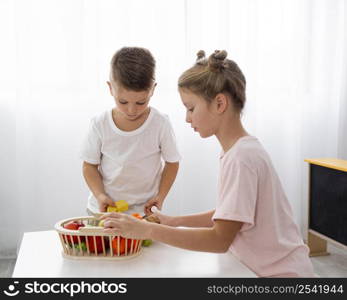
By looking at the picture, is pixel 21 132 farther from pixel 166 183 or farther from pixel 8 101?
pixel 166 183

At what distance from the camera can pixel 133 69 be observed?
5.74 ft

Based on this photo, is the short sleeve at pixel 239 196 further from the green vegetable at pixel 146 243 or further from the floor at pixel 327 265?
the floor at pixel 327 265

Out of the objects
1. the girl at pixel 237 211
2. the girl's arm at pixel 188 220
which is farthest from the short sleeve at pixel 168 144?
the girl at pixel 237 211

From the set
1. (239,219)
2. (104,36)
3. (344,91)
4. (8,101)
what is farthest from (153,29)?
(239,219)

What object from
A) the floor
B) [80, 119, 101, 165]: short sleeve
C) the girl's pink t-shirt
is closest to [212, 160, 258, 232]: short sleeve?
the girl's pink t-shirt

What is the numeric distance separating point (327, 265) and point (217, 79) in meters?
2.19

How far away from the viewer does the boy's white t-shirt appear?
1892 mm

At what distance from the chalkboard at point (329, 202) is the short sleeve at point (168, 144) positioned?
4.57 feet

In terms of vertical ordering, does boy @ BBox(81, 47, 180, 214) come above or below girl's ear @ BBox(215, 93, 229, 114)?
below

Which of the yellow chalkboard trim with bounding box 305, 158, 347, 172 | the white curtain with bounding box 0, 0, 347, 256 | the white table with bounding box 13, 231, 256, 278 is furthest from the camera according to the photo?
the white curtain with bounding box 0, 0, 347, 256

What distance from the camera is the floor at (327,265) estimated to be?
304 cm

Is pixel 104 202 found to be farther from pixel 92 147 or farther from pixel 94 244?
pixel 94 244

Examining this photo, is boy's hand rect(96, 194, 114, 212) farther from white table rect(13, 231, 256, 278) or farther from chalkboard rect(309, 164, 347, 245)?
chalkboard rect(309, 164, 347, 245)

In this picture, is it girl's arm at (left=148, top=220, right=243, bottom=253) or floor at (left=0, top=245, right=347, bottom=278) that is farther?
floor at (left=0, top=245, right=347, bottom=278)
